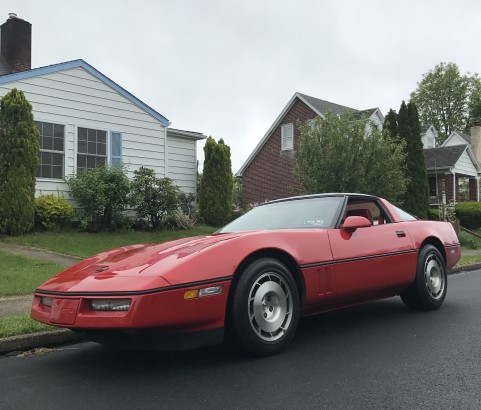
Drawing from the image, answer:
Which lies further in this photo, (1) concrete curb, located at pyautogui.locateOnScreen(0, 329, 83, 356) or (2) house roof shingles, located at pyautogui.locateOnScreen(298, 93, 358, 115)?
(2) house roof shingles, located at pyautogui.locateOnScreen(298, 93, 358, 115)

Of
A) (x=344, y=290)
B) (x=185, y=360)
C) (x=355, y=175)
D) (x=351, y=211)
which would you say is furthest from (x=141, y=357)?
(x=355, y=175)

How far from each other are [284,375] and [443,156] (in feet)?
97.9

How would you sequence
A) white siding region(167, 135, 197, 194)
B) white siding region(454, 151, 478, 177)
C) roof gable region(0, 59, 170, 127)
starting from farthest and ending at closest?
white siding region(454, 151, 478, 177) < white siding region(167, 135, 197, 194) < roof gable region(0, 59, 170, 127)

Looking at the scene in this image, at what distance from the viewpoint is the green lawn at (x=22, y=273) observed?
7.02 metres

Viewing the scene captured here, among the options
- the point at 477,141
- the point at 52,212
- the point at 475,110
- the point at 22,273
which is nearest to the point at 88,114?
the point at 52,212

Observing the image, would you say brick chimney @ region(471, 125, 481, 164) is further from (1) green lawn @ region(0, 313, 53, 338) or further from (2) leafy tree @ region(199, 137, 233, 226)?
(1) green lawn @ region(0, 313, 53, 338)

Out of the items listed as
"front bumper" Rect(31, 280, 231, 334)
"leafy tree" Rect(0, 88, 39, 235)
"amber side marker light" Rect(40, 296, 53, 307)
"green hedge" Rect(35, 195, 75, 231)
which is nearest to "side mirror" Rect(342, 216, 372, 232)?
"front bumper" Rect(31, 280, 231, 334)

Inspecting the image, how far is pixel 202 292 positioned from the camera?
3.56m

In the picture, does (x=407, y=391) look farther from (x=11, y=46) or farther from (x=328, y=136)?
(x=11, y=46)

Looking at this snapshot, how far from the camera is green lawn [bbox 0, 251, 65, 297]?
702 centimetres

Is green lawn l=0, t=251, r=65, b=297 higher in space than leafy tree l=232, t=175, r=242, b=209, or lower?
lower

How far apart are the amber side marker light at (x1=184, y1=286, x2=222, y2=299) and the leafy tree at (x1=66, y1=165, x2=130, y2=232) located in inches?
376

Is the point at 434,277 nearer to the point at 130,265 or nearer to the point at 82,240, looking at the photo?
the point at 130,265

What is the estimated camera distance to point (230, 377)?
3.47 m
